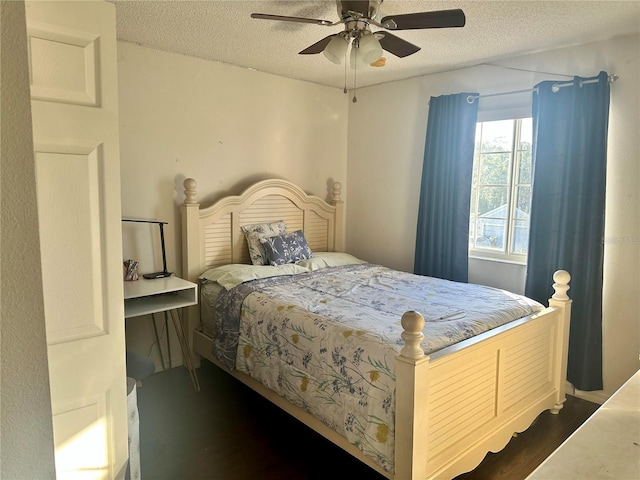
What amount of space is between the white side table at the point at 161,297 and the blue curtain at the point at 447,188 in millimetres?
1955

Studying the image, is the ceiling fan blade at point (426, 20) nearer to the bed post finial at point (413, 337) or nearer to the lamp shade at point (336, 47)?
the lamp shade at point (336, 47)

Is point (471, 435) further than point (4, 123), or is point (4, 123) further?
point (471, 435)

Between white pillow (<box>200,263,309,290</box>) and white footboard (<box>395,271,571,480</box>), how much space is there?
1.56 m

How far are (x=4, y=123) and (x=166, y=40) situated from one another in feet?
8.83

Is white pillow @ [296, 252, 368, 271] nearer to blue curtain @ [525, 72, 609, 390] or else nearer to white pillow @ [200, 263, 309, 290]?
white pillow @ [200, 263, 309, 290]

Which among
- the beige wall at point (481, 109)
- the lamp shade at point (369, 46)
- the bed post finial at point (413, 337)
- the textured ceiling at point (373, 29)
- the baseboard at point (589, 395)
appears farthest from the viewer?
the baseboard at point (589, 395)

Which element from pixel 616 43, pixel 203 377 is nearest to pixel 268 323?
pixel 203 377

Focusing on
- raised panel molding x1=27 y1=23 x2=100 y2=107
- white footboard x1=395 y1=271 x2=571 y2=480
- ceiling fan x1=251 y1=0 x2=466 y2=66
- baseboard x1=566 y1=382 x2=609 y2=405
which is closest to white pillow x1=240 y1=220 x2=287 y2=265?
ceiling fan x1=251 y1=0 x2=466 y2=66

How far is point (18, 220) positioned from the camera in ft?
2.28

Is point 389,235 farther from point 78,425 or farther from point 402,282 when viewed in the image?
point 78,425

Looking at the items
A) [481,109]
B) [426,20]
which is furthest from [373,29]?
[481,109]

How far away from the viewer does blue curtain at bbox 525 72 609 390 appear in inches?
113

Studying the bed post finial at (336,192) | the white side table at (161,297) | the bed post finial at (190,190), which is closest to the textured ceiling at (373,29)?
the bed post finial at (190,190)

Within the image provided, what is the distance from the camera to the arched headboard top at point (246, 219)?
3.37 meters
